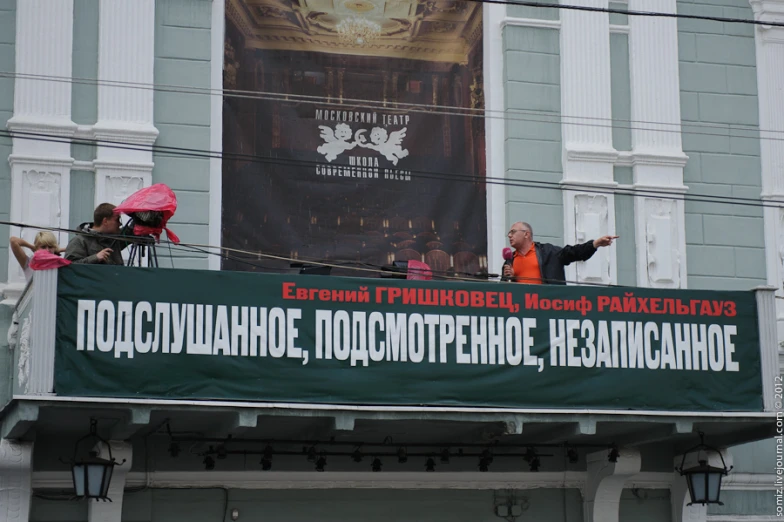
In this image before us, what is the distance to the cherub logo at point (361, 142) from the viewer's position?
653 inches

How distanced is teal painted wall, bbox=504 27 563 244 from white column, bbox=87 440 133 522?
17.6ft

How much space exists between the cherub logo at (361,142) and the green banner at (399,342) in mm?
3098

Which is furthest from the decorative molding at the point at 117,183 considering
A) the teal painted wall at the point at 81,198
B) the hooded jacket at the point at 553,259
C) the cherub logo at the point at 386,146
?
the hooded jacket at the point at 553,259

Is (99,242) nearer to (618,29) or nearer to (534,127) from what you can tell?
(534,127)

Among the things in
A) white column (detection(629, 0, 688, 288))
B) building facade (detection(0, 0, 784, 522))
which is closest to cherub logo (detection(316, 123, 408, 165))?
building facade (detection(0, 0, 784, 522))

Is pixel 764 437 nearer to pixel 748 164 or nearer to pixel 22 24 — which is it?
pixel 748 164

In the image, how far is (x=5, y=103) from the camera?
15469 mm

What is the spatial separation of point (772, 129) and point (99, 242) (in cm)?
863

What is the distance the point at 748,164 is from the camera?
17.2 m

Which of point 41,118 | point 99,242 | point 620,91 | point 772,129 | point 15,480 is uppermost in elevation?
point 620,91

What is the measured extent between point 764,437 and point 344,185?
564 cm

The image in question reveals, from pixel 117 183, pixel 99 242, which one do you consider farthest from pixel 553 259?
pixel 117 183

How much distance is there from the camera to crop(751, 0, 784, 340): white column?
667 inches

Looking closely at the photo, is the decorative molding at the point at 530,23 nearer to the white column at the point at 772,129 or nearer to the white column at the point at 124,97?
the white column at the point at 772,129
